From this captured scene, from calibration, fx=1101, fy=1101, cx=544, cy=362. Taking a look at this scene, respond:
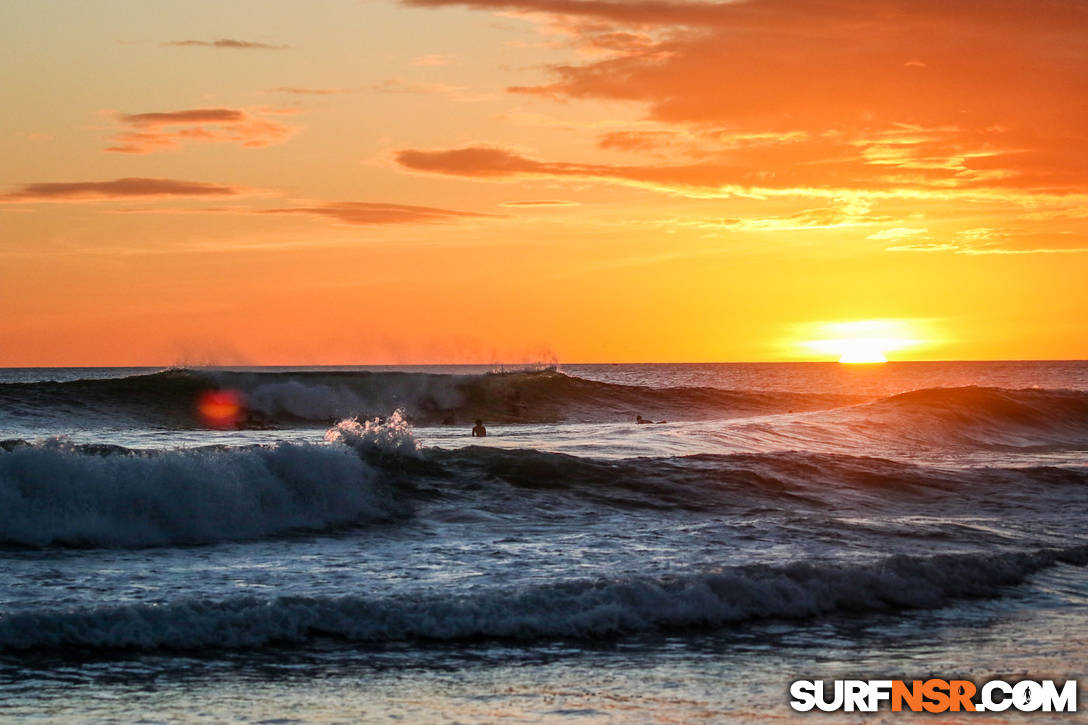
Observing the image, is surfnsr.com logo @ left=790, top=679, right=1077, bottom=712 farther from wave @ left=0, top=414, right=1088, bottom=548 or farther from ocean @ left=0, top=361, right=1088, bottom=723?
wave @ left=0, top=414, right=1088, bottom=548

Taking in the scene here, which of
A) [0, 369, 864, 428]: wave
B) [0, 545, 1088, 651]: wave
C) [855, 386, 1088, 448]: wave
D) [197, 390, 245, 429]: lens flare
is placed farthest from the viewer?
[197, 390, 245, 429]: lens flare

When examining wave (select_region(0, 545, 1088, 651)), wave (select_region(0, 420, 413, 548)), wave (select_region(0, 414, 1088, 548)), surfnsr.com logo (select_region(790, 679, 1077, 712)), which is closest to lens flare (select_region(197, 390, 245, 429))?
wave (select_region(0, 414, 1088, 548))

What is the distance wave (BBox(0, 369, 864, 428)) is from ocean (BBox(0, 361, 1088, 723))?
21623 mm

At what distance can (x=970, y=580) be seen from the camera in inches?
486

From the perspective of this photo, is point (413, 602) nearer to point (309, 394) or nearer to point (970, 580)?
point (970, 580)

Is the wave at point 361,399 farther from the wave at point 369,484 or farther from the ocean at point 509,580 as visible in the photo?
the wave at point 369,484

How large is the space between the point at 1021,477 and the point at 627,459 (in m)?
7.88

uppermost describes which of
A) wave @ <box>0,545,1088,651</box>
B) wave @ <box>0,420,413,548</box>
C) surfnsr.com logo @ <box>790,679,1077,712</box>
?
wave @ <box>0,420,413,548</box>

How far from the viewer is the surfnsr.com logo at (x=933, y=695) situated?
800 cm

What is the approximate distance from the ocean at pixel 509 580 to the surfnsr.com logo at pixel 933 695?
0.18 meters

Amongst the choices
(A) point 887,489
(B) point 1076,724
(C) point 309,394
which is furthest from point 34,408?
(B) point 1076,724

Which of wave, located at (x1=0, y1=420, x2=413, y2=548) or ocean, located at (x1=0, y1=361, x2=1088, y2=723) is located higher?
wave, located at (x1=0, y1=420, x2=413, y2=548)

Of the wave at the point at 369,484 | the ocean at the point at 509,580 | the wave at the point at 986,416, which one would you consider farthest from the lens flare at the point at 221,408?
the wave at the point at 986,416

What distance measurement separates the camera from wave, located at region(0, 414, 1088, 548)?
15109 millimetres
